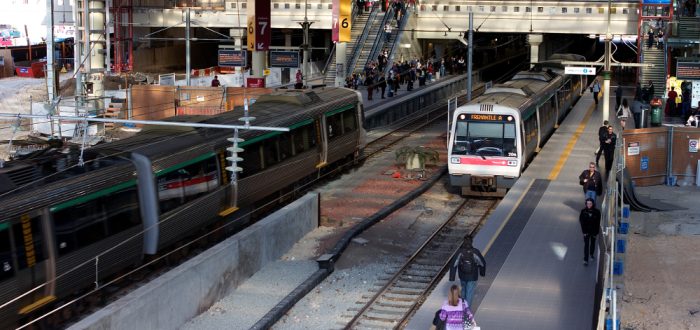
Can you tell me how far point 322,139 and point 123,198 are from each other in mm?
10656

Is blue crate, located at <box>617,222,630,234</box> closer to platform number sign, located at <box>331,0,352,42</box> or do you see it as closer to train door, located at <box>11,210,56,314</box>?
train door, located at <box>11,210,56,314</box>

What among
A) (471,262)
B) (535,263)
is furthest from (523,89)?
(471,262)

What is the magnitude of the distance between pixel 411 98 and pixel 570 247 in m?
27.0

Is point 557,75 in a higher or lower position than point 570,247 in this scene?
higher

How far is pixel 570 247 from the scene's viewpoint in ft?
52.9

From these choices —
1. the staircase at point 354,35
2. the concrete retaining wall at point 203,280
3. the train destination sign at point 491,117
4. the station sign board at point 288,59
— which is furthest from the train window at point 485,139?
the staircase at point 354,35

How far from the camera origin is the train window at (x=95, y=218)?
41.4ft

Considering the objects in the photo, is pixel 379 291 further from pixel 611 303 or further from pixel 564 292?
pixel 611 303

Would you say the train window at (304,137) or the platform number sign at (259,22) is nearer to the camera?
the train window at (304,137)

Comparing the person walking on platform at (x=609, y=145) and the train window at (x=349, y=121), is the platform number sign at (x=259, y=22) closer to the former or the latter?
the train window at (x=349, y=121)

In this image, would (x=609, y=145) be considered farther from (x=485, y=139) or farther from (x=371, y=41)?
(x=371, y=41)

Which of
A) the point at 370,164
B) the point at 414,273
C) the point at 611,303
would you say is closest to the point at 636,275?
the point at 414,273

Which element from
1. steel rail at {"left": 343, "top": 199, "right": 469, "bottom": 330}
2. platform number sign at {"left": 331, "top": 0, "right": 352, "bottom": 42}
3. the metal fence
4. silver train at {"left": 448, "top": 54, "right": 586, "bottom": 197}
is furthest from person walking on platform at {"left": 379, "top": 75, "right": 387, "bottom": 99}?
steel rail at {"left": 343, "top": 199, "right": 469, "bottom": 330}

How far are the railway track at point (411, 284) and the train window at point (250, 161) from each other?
4752mm
